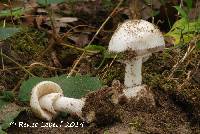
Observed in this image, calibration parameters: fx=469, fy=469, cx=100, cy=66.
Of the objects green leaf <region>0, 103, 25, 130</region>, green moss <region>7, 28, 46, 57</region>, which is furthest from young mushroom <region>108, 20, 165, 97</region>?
green moss <region>7, 28, 46, 57</region>

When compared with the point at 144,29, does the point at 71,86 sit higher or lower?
lower

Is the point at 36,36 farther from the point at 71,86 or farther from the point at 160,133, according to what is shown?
the point at 160,133

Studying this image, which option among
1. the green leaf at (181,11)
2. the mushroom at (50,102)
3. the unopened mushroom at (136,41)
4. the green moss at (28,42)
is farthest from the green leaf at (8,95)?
the green leaf at (181,11)

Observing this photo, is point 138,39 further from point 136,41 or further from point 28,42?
point 28,42

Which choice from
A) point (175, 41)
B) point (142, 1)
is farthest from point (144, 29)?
point (142, 1)

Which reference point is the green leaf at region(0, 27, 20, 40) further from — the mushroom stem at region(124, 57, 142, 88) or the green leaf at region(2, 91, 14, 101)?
the mushroom stem at region(124, 57, 142, 88)

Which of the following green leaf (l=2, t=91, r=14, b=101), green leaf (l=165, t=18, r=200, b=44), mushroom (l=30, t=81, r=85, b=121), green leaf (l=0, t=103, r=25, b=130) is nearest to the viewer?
green leaf (l=0, t=103, r=25, b=130)

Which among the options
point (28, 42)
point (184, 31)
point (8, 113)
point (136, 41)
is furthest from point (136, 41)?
point (28, 42)
